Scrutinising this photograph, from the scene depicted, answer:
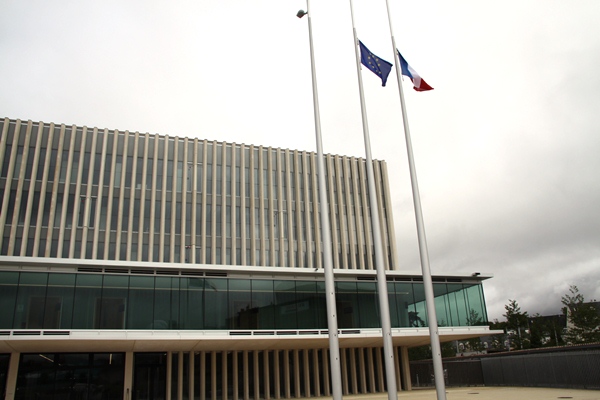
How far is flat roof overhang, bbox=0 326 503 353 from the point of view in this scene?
2452cm

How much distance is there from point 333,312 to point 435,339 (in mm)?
3499

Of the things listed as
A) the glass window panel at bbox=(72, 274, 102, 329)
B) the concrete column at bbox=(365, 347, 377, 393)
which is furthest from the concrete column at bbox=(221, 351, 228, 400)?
the concrete column at bbox=(365, 347, 377, 393)

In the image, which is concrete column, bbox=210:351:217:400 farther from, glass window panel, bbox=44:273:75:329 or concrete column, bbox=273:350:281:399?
glass window panel, bbox=44:273:75:329

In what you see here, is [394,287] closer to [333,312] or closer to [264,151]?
[333,312]

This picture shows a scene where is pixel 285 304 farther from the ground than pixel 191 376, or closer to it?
farther from the ground

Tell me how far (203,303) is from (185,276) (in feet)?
5.90

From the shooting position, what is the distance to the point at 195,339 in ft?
87.0

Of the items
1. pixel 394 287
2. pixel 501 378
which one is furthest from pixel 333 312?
pixel 501 378

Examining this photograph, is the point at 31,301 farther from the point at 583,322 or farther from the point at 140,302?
the point at 583,322

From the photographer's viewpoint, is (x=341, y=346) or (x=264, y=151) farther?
(x=264, y=151)

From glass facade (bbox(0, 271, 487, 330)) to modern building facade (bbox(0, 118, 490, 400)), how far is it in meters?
0.07

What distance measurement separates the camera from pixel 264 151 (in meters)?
52.1

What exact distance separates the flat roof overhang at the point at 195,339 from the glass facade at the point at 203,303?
1.55 feet

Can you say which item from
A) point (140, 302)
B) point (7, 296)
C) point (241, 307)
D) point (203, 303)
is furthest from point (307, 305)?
point (7, 296)
